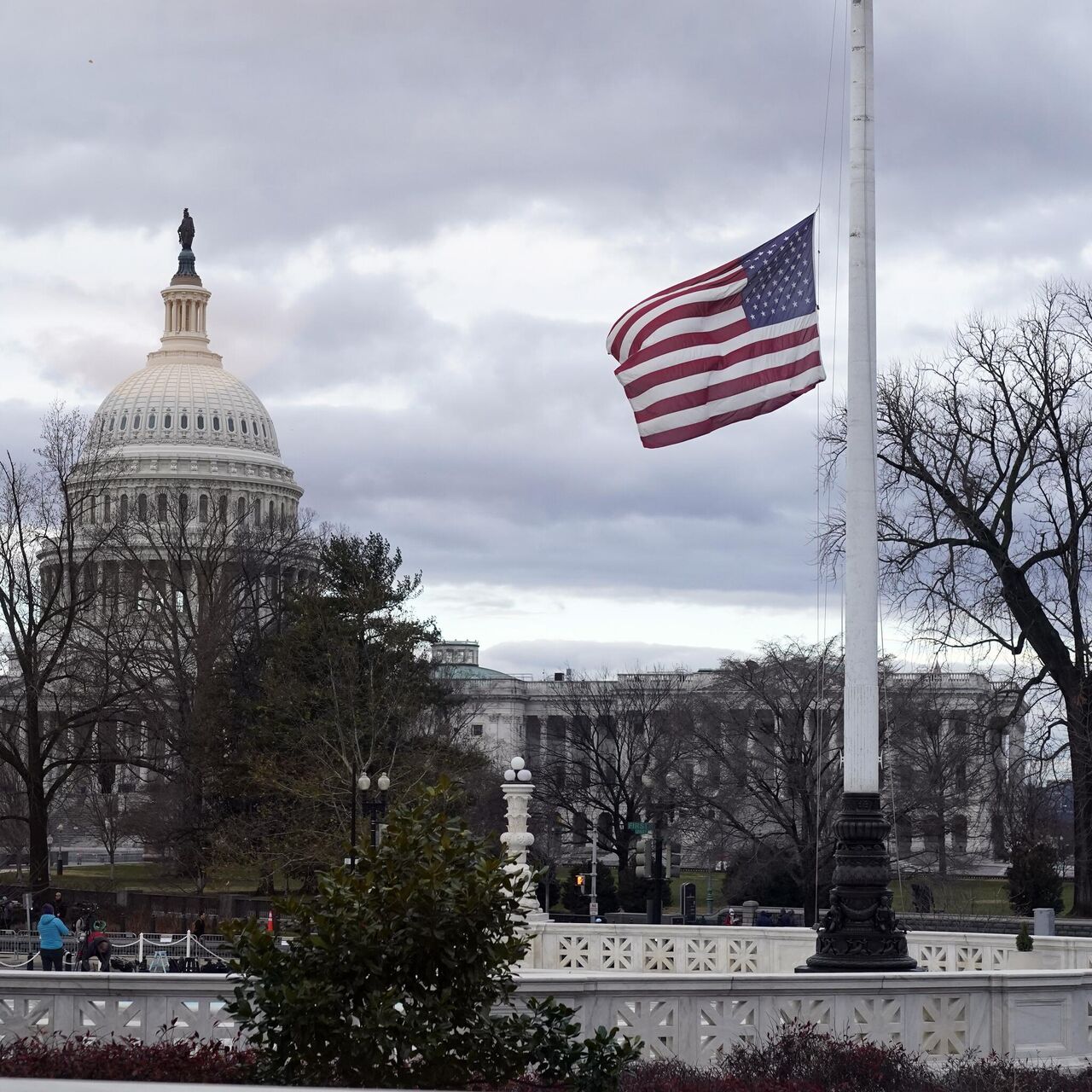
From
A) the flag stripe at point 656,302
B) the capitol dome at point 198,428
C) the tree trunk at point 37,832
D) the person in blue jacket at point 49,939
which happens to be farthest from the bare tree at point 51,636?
the capitol dome at point 198,428

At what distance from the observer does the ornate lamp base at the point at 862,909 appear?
678 inches

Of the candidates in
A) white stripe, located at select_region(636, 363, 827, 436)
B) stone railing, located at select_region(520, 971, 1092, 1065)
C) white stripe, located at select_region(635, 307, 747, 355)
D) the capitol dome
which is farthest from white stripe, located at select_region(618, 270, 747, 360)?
the capitol dome

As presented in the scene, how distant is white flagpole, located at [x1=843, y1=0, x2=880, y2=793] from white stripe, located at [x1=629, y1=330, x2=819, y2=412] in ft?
2.20

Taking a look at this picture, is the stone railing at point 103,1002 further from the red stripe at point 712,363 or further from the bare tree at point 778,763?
the bare tree at point 778,763

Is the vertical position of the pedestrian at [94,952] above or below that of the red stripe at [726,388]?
below

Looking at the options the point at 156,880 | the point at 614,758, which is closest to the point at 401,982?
the point at 156,880

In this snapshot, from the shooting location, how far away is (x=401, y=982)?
37.6 feet

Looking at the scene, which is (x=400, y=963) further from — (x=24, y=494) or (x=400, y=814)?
(x=24, y=494)

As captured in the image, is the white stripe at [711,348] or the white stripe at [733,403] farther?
the white stripe at [711,348]

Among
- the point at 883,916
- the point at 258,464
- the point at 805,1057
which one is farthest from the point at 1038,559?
the point at 258,464

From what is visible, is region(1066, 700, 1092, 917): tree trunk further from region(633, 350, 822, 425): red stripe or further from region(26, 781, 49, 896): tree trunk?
region(26, 781, 49, 896): tree trunk

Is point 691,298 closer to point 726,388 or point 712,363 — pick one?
point 712,363

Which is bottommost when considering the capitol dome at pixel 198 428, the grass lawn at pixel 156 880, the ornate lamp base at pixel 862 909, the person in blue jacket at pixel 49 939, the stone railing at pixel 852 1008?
the grass lawn at pixel 156 880

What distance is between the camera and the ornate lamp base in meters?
17.2
